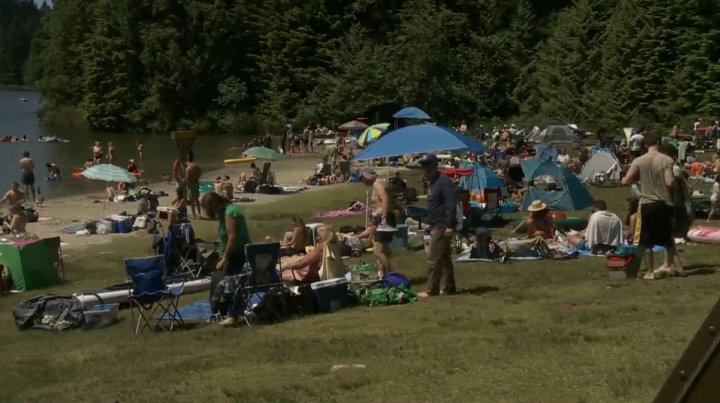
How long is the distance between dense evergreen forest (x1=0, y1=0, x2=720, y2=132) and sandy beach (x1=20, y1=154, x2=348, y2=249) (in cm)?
1424

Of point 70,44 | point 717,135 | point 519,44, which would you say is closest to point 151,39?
point 70,44

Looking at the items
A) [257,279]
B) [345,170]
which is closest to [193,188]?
[345,170]

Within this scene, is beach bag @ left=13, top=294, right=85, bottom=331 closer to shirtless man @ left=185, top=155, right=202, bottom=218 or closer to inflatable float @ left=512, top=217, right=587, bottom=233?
inflatable float @ left=512, top=217, right=587, bottom=233

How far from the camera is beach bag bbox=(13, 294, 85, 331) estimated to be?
1032 centimetres

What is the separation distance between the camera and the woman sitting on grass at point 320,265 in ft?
37.7

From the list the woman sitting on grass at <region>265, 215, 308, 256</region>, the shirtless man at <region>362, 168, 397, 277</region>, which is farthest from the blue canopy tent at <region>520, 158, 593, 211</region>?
the shirtless man at <region>362, 168, 397, 277</region>

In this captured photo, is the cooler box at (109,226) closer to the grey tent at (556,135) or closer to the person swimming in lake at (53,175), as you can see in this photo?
the person swimming in lake at (53,175)

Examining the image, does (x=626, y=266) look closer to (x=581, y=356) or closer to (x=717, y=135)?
(x=581, y=356)

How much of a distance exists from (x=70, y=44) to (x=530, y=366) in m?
66.7

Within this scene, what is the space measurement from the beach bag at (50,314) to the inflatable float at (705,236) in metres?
8.17

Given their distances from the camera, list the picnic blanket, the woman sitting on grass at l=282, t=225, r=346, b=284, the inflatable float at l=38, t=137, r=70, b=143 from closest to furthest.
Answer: the woman sitting on grass at l=282, t=225, r=346, b=284, the picnic blanket, the inflatable float at l=38, t=137, r=70, b=143

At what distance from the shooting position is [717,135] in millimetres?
33094

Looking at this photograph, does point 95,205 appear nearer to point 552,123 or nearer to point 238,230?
point 238,230

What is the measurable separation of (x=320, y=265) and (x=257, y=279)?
1.70 metres
